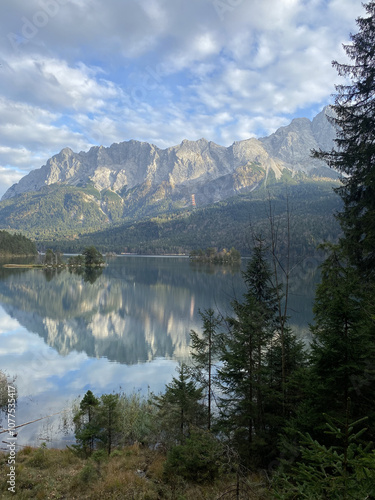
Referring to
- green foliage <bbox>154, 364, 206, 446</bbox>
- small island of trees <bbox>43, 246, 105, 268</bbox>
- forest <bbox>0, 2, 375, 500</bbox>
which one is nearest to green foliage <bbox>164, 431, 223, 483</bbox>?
forest <bbox>0, 2, 375, 500</bbox>

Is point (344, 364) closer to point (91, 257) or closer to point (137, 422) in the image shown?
point (137, 422)

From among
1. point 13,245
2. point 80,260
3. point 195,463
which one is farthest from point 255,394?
point 13,245

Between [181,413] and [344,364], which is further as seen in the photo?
[181,413]

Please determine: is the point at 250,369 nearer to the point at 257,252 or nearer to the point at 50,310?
the point at 257,252

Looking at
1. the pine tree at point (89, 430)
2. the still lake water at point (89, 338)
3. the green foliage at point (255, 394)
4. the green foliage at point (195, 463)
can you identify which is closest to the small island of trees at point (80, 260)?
the still lake water at point (89, 338)

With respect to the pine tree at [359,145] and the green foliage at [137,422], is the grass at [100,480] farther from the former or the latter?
the pine tree at [359,145]

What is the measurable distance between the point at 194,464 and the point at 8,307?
53.3 metres

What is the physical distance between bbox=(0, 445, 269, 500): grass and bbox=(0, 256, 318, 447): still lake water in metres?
4.86

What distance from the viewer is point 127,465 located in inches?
442

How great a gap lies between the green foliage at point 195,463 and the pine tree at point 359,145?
8670 mm

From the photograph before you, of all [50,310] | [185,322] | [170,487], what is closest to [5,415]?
[170,487]

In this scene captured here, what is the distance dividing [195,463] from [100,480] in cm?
331

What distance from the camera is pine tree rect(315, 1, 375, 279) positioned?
1157cm

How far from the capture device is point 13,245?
152875 millimetres
